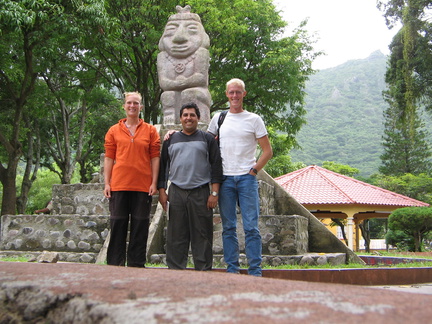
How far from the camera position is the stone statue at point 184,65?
387 inches

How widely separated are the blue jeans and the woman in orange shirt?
2.47 ft

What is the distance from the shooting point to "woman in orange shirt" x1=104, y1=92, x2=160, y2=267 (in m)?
4.94

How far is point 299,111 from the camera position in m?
21.0

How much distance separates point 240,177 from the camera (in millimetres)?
4793

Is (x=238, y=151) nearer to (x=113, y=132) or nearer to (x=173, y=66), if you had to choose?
(x=113, y=132)

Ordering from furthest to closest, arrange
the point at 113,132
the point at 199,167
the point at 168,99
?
the point at 168,99 < the point at 113,132 < the point at 199,167

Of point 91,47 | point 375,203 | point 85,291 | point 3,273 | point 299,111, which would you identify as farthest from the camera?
point 299,111

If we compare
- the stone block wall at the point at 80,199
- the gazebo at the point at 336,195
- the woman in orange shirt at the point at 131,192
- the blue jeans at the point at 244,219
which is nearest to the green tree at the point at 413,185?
the gazebo at the point at 336,195

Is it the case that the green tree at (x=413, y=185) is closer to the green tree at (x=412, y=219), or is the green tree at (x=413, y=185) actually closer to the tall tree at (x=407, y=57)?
the tall tree at (x=407, y=57)

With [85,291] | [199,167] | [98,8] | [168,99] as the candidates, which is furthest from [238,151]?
[98,8]

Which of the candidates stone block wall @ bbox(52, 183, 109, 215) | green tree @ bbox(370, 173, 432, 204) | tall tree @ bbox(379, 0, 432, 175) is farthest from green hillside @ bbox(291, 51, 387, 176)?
stone block wall @ bbox(52, 183, 109, 215)

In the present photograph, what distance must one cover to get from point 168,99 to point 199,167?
5340mm

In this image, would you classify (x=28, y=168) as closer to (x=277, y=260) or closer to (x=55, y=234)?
(x=55, y=234)

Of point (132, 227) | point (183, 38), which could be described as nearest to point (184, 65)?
point (183, 38)
